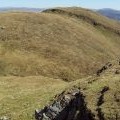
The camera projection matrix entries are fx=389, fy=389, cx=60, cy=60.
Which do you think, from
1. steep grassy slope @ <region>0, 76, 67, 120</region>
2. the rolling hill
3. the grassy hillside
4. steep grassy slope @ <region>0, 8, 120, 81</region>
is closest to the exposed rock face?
the grassy hillside

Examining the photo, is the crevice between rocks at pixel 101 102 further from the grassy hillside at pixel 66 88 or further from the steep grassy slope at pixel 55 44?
the steep grassy slope at pixel 55 44

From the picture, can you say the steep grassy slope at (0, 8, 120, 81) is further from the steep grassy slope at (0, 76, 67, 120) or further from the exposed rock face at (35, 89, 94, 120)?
the exposed rock face at (35, 89, 94, 120)

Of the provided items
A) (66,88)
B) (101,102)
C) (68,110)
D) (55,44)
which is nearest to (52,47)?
(55,44)

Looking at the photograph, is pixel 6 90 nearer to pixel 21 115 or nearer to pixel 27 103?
pixel 27 103

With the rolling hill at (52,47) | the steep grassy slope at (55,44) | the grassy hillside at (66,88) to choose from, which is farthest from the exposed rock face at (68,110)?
the steep grassy slope at (55,44)

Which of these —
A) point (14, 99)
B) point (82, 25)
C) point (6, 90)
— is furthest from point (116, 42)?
point (14, 99)

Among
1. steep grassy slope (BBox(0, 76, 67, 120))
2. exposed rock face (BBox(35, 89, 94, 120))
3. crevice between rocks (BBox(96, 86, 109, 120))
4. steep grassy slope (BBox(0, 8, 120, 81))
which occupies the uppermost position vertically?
crevice between rocks (BBox(96, 86, 109, 120))
